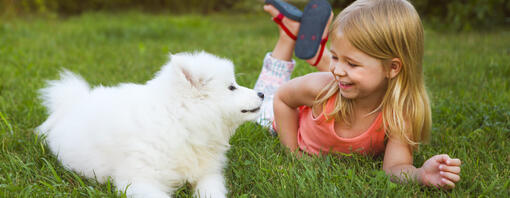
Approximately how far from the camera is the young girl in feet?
6.42

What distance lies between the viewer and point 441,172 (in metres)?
1.80

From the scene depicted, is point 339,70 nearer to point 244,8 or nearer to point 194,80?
point 194,80

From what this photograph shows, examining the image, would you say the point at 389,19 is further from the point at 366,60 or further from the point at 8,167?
the point at 8,167

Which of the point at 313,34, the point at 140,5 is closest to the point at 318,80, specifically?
the point at 313,34

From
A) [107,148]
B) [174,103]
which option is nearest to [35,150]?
[107,148]

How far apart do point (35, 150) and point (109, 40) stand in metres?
4.40

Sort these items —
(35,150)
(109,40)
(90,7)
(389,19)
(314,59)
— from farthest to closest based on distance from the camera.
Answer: (90,7)
(109,40)
(314,59)
(35,150)
(389,19)

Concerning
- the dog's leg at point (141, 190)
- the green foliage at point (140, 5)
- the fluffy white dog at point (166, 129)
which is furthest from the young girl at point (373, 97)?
the green foliage at point (140, 5)

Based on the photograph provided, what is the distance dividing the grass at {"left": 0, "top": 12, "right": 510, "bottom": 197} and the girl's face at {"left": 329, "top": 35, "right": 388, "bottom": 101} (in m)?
0.39

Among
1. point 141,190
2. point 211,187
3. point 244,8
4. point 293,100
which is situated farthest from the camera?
point 244,8

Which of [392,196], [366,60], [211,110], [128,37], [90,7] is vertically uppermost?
[366,60]

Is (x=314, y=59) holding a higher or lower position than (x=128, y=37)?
higher

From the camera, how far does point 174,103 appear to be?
182 centimetres

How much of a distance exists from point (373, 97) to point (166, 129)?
3.60 ft
